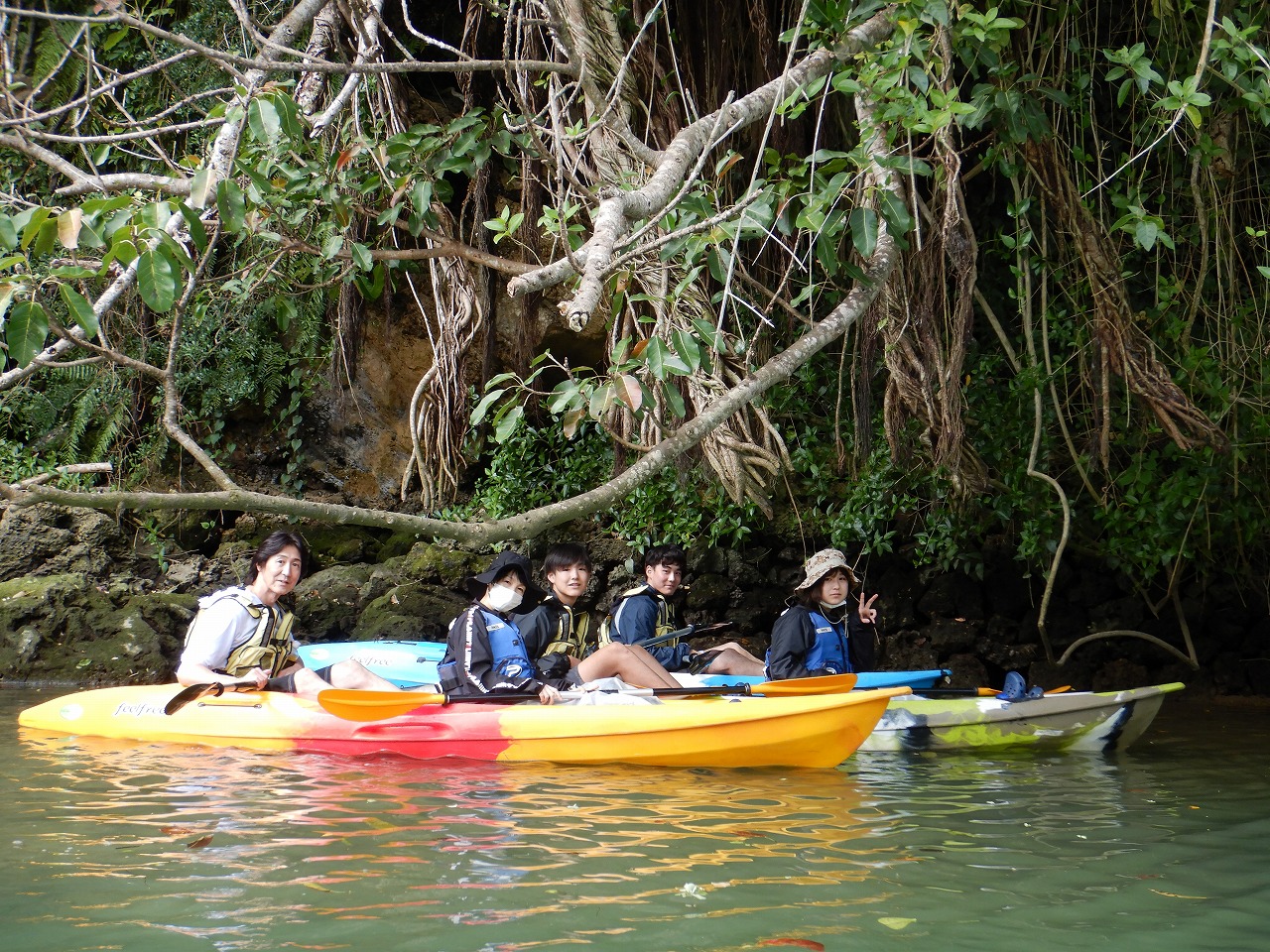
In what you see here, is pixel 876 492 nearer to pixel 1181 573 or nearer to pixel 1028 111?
pixel 1181 573

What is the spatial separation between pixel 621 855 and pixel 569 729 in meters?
1.53

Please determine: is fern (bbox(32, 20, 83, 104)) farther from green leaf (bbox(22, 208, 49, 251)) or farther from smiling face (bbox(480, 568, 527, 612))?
green leaf (bbox(22, 208, 49, 251))

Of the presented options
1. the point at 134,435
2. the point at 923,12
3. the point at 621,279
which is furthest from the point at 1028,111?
the point at 134,435

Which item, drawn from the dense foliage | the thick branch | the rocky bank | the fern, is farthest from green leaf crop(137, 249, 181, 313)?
the fern

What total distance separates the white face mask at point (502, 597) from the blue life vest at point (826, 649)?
1.47 metres

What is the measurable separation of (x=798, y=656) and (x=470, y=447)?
3.48m

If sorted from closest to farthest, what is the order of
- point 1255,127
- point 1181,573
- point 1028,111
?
1. point 1028,111
2. point 1255,127
3. point 1181,573

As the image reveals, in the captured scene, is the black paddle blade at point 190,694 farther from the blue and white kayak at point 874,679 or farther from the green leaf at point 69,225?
the green leaf at point 69,225

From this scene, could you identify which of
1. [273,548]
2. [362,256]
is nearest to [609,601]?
[273,548]

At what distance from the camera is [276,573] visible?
5.04m

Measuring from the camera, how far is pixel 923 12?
12.4ft

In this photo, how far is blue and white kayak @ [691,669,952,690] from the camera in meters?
5.61

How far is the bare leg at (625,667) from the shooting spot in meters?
5.41

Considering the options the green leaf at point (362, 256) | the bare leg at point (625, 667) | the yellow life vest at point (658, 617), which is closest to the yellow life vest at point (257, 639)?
the bare leg at point (625, 667)
